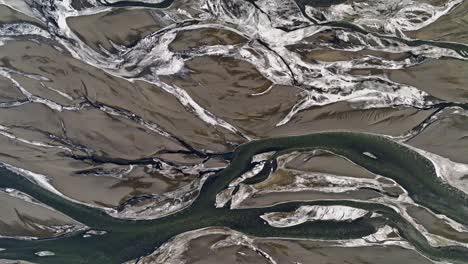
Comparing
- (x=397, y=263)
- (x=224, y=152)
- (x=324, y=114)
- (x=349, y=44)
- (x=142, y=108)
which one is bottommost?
(x=397, y=263)

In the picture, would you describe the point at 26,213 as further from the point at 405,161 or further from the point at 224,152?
the point at 405,161

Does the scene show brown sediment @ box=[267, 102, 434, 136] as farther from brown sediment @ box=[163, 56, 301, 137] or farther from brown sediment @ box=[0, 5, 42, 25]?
brown sediment @ box=[0, 5, 42, 25]

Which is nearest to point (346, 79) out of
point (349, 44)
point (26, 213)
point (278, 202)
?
point (349, 44)

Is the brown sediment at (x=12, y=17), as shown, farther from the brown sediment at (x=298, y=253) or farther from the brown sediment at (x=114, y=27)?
the brown sediment at (x=298, y=253)

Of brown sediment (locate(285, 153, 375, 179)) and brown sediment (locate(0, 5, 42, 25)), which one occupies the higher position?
brown sediment (locate(0, 5, 42, 25))

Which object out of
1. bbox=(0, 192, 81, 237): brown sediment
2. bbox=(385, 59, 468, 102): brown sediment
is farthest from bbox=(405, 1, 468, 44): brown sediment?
bbox=(0, 192, 81, 237): brown sediment

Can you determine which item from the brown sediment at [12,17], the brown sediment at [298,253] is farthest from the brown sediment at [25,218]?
the brown sediment at [12,17]

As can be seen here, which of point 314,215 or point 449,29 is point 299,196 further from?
point 449,29
